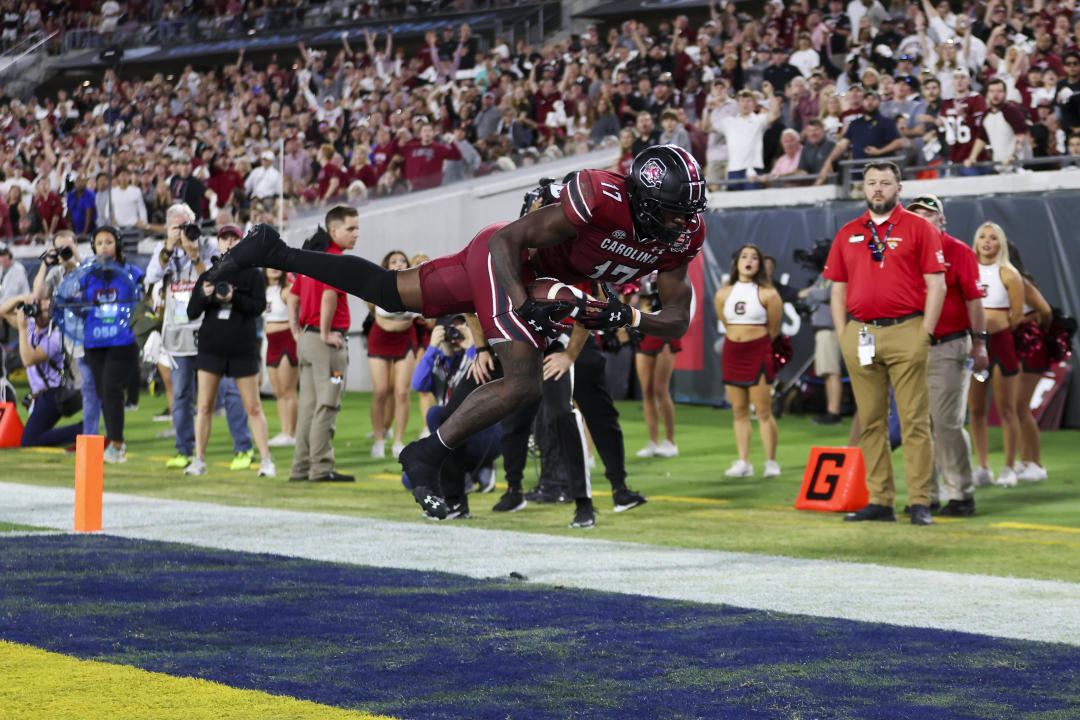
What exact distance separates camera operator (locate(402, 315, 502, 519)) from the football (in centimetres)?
258

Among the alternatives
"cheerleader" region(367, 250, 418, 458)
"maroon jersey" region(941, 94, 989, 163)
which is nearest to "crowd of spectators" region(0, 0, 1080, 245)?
"maroon jersey" region(941, 94, 989, 163)

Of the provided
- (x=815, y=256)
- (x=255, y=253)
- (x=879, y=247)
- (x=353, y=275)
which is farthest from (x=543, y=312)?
(x=815, y=256)

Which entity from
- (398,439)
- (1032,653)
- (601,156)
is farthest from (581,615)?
(601,156)

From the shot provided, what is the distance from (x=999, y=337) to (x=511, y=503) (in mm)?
4076

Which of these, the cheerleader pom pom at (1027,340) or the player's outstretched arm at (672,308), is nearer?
the player's outstretched arm at (672,308)

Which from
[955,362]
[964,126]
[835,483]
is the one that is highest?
[964,126]

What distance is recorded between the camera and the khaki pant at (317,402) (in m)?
11.6

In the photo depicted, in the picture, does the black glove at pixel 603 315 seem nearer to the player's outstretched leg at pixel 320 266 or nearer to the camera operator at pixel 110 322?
the player's outstretched leg at pixel 320 266

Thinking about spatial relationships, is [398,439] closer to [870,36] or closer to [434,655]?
[434,655]

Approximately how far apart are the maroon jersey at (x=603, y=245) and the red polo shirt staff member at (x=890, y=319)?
3093 mm

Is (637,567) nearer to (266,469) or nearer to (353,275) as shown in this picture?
(353,275)

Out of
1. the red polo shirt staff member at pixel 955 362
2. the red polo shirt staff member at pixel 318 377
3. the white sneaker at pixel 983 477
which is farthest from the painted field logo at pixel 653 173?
the white sneaker at pixel 983 477

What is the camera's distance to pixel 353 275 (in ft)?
21.0

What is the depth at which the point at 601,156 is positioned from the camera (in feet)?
69.8
